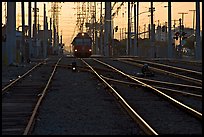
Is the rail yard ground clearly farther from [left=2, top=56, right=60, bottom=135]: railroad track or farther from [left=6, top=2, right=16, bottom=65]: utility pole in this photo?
[left=6, top=2, right=16, bottom=65]: utility pole

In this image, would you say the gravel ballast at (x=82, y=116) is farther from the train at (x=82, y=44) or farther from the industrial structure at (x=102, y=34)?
the train at (x=82, y=44)

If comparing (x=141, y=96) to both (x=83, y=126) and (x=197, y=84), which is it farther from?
(x=83, y=126)

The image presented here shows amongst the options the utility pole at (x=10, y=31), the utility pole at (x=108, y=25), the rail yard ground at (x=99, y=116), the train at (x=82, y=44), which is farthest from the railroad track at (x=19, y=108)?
the utility pole at (x=108, y=25)

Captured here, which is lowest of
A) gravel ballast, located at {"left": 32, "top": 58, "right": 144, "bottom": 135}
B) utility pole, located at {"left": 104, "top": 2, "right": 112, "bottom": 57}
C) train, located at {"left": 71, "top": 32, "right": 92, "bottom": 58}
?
gravel ballast, located at {"left": 32, "top": 58, "right": 144, "bottom": 135}

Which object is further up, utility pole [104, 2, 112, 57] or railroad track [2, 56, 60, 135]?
utility pole [104, 2, 112, 57]

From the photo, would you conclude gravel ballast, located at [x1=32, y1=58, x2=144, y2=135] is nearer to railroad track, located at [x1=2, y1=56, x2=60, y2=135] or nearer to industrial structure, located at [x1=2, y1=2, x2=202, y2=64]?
railroad track, located at [x1=2, y1=56, x2=60, y2=135]

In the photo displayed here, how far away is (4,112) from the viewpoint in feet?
43.9

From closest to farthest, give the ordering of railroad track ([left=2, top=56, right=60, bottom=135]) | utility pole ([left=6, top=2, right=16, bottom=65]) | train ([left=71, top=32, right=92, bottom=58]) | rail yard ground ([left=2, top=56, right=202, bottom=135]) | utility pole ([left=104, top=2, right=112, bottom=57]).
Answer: rail yard ground ([left=2, top=56, right=202, bottom=135]) → railroad track ([left=2, top=56, right=60, bottom=135]) → utility pole ([left=6, top=2, right=16, bottom=65]) → train ([left=71, top=32, right=92, bottom=58]) → utility pole ([left=104, top=2, right=112, bottom=57])

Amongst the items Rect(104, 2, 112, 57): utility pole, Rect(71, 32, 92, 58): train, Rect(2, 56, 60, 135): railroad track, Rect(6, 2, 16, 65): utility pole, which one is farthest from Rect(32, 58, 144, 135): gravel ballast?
→ Rect(104, 2, 112, 57): utility pole

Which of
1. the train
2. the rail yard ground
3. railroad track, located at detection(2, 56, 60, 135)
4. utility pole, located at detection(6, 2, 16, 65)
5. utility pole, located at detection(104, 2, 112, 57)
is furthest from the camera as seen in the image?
utility pole, located at detection(104, 2, 112, 57)

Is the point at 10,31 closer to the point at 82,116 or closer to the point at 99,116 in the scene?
the point at 82,116

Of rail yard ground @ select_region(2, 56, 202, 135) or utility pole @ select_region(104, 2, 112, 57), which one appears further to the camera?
utility pole @ select_region(104, 2, 112, 57)

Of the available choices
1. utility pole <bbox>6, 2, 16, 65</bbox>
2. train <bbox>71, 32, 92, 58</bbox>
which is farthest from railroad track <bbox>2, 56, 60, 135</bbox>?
train <bbox>71, 32, 92, 58</bbox>

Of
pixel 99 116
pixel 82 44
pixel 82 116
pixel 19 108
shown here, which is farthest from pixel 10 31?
pixel 99 116
